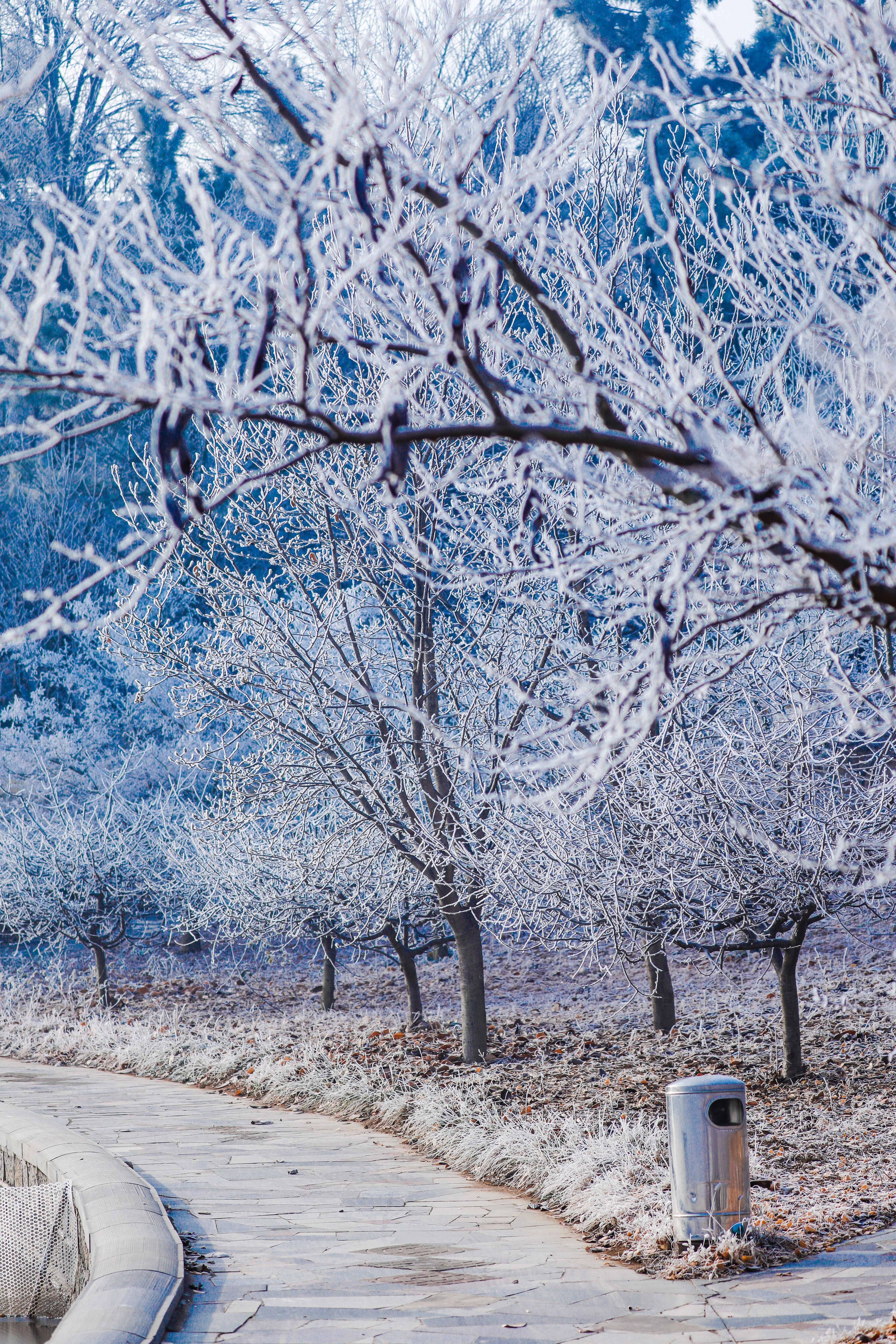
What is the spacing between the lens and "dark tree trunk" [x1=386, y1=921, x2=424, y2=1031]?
12.5m

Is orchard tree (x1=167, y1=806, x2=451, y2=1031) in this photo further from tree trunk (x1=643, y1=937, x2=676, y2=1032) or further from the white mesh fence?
the white mesh fence

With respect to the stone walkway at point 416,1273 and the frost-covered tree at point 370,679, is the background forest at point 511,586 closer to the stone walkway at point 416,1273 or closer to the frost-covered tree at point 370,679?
the frost-covered tree at point 370,679

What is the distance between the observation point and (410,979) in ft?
42.5

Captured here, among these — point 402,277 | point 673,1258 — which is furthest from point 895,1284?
point 402,277

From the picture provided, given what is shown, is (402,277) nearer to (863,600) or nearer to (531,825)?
(863,600)

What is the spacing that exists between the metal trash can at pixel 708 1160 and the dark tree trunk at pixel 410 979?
7334mm

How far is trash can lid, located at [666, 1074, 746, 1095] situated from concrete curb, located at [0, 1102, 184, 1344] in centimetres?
217

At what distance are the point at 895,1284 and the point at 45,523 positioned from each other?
23.7 meters

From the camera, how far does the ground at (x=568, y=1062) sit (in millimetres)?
5793

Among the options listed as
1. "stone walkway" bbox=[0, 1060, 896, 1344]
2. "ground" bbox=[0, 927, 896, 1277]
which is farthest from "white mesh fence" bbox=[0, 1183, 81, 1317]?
"ground" bbox=[0, 927, 896, 1277]

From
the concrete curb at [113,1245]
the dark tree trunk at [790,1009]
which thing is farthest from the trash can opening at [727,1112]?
the dark tree trunk at [790,1009]

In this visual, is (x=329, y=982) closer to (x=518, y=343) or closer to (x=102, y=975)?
(x=102, y=975)

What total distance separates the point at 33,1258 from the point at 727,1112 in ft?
10.5

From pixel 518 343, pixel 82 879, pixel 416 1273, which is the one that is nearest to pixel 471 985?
pixel 416 1273
